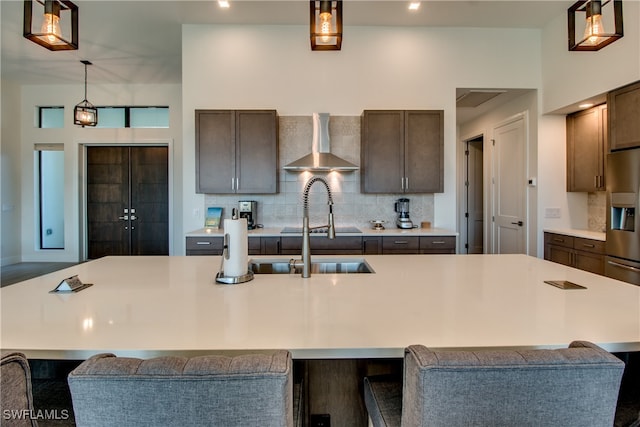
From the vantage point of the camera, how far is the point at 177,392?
661 millimetres

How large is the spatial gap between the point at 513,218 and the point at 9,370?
5.34m

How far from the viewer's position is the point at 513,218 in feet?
15.8

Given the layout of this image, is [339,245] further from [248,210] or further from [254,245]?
[248,210]

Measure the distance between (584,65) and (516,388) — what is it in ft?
14.0

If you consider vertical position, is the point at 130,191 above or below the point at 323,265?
above

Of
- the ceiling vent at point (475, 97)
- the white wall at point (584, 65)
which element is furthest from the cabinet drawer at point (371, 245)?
the white wall at point (584, 65)

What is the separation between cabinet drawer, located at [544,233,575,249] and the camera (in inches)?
148

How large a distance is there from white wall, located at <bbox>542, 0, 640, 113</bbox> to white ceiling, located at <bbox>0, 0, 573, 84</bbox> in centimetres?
30

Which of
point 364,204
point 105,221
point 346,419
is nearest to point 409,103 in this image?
point 364,204

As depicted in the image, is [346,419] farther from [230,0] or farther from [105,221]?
[105,221]

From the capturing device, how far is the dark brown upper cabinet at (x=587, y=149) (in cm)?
366

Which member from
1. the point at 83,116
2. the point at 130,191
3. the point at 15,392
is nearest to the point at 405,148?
the point at 15,392

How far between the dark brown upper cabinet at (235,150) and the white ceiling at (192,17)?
1.16m

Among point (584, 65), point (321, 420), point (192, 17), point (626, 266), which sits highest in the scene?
point (192, 17)
